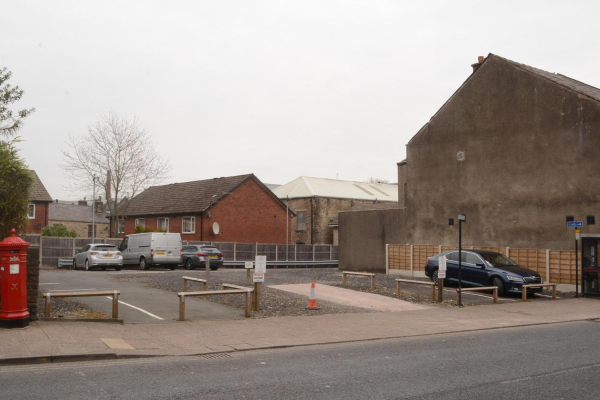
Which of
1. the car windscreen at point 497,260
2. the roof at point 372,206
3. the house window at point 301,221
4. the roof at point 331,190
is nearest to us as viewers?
the car windscreen at point 497,260

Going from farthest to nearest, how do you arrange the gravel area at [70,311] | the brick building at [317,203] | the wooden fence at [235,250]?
1. the brick building at [317,203]
2. the wooden fence at [235,250]
3. the gravel area at [70,311]

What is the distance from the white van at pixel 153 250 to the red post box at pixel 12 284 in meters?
20.8

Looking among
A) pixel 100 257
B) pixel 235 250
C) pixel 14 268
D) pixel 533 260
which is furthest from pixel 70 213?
pixel 14 268

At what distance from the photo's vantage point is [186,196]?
47281 mm

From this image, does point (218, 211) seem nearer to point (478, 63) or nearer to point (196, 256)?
point (196, 256)

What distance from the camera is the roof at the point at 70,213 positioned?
224 feet

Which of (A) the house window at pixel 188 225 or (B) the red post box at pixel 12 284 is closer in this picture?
(B) the red post box at pixel 12 284

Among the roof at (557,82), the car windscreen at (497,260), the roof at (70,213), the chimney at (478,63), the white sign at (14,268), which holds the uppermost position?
the chimney at (478,63)

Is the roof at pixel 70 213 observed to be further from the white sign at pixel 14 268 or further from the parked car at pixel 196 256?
the white sign at pixel 14 268

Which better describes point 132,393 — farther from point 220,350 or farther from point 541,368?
point 541,368

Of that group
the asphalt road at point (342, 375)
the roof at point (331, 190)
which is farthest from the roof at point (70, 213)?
the asphalt road at point (342, 375)

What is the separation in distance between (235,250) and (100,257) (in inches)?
470

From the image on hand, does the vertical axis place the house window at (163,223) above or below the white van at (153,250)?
above

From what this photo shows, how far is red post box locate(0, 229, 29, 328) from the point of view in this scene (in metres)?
10.5
